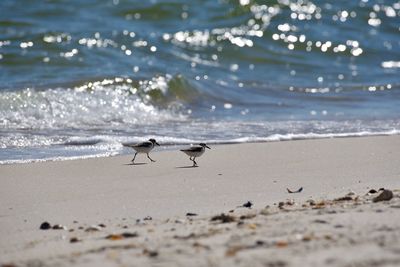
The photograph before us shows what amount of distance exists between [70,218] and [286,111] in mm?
7768

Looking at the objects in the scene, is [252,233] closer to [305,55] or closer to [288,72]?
[288,72]

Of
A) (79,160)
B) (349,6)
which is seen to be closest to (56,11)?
(349,6)

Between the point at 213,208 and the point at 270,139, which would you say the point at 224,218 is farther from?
the point at 270,139

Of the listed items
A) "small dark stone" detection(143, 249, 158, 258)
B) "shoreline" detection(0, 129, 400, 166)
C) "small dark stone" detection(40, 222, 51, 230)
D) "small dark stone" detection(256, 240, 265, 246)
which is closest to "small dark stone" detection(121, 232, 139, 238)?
"small dark stone" detection(143, 249, 158, 258)

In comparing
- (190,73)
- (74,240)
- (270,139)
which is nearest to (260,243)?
(74,240)

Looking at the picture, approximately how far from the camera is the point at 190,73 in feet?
54.9

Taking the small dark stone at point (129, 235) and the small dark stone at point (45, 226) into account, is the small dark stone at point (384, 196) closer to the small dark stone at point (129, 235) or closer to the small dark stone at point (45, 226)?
the small dark stone at point (129, 235)

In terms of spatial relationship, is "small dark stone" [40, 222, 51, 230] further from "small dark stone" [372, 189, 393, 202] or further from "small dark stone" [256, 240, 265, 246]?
"small dark stone" [372, 189, 393, 202]

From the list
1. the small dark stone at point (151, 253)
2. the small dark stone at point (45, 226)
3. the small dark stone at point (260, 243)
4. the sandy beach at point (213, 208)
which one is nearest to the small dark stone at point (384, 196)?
the sandy beach at point (213, 208)

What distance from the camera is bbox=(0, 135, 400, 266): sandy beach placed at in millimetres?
4484

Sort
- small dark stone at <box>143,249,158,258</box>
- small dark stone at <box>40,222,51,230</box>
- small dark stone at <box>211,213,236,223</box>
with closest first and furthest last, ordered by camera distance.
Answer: small dark stone at <box>143,249,158,258</box>, small dark stone at <box>211,213,236,223</box>, small dark stone at <box>40,222,51,230</box>

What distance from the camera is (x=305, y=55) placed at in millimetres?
19516

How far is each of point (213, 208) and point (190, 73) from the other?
420 inches

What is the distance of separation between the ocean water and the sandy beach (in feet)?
3.60
